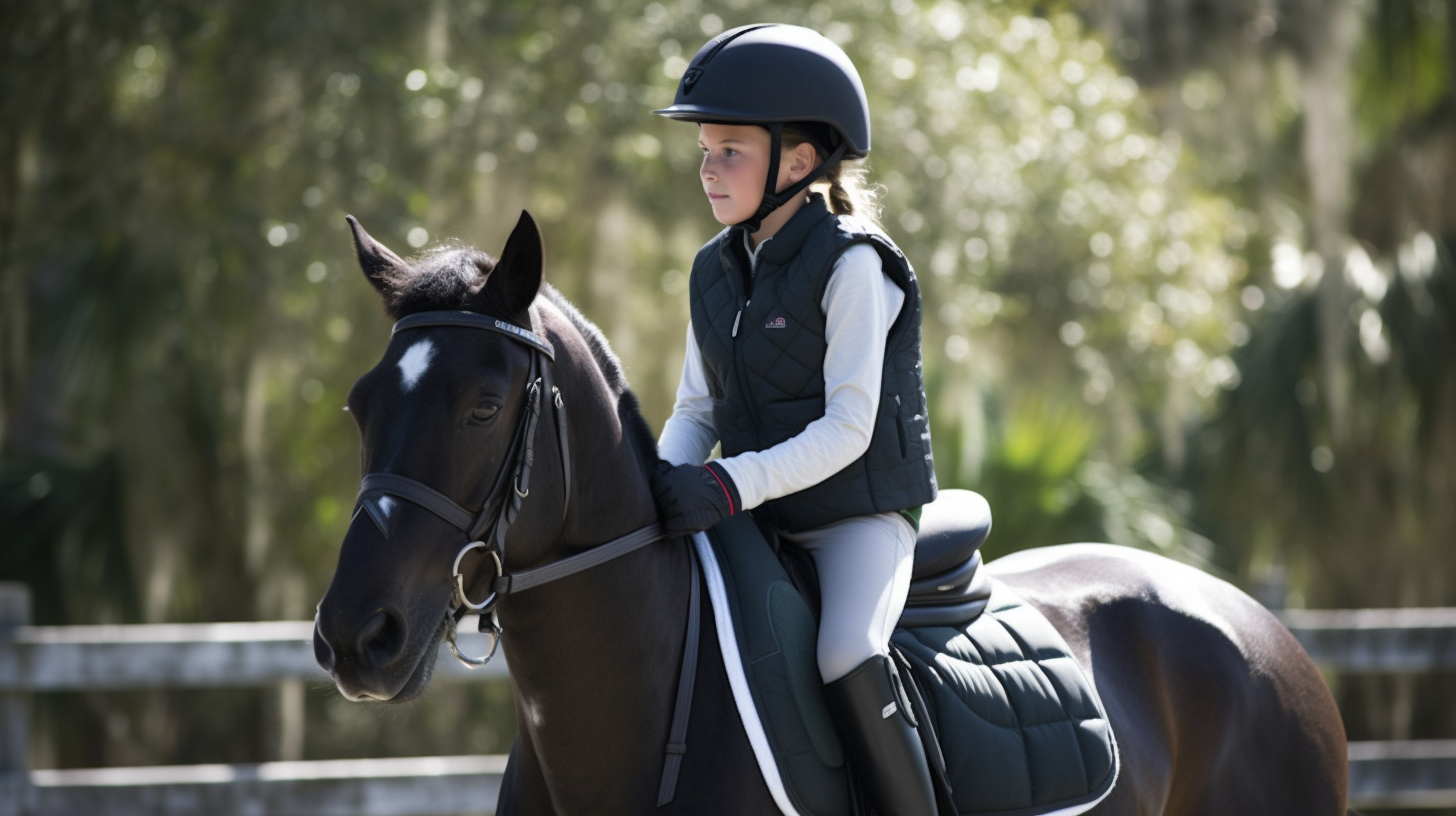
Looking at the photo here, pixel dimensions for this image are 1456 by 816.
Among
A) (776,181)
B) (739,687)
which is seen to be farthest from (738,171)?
(739,687)

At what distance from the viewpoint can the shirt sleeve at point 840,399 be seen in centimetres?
238

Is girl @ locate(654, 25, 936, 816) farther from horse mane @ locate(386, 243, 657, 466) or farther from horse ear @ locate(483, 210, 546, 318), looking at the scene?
horse ear @ locate(483, 210, 546, 318)

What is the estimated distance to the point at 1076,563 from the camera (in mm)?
3393

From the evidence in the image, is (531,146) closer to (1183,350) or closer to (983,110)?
(983,110)

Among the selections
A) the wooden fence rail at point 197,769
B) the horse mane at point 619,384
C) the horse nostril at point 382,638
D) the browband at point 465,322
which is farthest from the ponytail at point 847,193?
the wooden fence rail at point 197,769

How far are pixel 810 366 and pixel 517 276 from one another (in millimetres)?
621

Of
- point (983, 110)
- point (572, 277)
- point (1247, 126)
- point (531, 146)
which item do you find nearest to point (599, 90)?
point (531, 146)

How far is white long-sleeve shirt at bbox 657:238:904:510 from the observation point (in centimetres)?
238

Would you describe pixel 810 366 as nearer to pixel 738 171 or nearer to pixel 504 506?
pixel 738 171

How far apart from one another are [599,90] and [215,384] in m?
2.69

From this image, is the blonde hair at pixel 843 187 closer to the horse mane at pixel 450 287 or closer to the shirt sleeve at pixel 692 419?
the shirt sleeve at pixel 692 419

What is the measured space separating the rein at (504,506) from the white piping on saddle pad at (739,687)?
104 millimetres

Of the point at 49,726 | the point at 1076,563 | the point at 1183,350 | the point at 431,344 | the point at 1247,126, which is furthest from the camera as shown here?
the point at 1247,126

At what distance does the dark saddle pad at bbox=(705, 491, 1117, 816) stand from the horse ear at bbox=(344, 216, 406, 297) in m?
0.76
